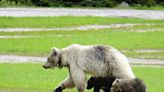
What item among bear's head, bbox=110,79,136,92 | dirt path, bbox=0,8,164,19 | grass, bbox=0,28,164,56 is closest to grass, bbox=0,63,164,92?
bear's head, bbox=110,79,136,92

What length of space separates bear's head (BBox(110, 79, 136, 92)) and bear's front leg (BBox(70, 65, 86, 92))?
1401 mm

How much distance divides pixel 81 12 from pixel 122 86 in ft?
108

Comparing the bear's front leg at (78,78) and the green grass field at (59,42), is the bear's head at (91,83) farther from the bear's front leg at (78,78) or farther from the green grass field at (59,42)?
the green grass field at (59,42)

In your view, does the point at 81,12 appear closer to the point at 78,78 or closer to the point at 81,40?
the point at 81,40

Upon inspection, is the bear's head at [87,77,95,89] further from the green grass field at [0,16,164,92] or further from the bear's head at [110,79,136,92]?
the green grass field at [0,16,164,92]

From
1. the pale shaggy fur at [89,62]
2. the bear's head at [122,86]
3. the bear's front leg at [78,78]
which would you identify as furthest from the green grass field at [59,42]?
the bear's head at [122,86]

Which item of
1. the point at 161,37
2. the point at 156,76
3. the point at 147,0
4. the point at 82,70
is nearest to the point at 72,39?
the point at 161,37

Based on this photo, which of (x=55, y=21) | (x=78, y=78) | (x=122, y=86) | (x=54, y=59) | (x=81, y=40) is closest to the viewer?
(x=122, y=86)

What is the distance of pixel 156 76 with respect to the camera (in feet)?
65.8

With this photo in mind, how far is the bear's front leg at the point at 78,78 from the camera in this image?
15047mm

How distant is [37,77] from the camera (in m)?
19.4

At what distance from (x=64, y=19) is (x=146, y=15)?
7239 millimetres

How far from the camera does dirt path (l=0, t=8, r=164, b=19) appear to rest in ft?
145

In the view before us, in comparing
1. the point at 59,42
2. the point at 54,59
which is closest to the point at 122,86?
the point at 54,59
